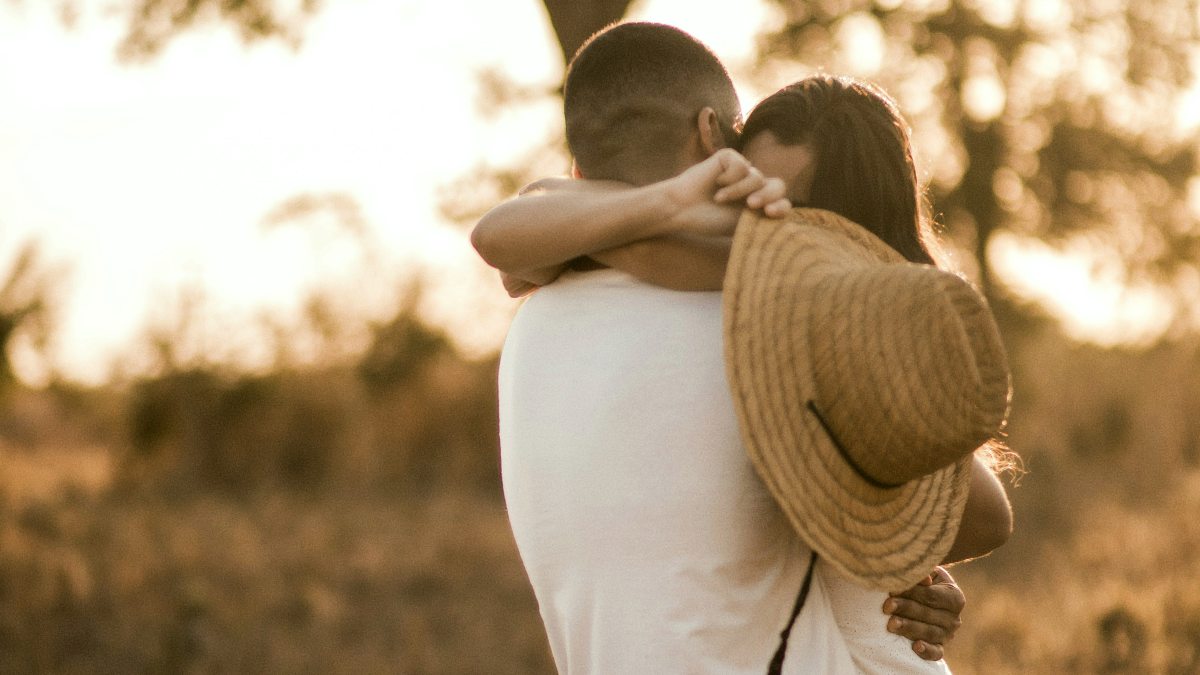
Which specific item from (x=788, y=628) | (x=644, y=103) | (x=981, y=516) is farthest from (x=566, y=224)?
(x=981, y=516)

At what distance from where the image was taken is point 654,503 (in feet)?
6.41

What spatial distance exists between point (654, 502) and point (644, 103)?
601 mm

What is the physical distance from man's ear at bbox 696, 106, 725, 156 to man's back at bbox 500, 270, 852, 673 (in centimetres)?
25

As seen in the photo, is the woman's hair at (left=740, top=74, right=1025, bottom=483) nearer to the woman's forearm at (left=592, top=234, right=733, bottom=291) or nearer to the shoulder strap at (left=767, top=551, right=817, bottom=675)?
the woman's forearm at (left=592, top=234, right=733, bottom=291)

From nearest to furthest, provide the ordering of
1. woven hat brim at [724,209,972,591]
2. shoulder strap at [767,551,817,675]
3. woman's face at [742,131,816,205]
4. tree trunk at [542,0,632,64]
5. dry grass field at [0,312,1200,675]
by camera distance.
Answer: woven hat brim at [724,209,972,591] < shoulder strap at [767,551,817,675] < woman's face at [742,131,816,205] < tree trunk at [542,0,632,64] < dry grass field at [0,312,1200,675]

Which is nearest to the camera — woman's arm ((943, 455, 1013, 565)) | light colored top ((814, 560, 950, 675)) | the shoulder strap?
the shoulder strap

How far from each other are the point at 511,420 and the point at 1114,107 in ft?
33.6

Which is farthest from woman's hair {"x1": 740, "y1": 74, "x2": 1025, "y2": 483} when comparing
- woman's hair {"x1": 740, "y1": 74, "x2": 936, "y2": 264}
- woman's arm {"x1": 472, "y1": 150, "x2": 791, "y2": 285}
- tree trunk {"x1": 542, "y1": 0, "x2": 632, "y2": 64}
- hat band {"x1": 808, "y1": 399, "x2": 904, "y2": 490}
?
tree trunk {"x1": 542, "y1": 0, "x2": 632, "y2": 64}

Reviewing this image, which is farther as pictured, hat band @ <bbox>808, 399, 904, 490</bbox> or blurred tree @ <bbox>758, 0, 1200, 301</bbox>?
blurred tree @ <bbox>758, 0, 1200, 301</bbox>

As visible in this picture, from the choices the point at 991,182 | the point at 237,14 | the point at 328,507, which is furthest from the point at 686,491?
the point at 328,507

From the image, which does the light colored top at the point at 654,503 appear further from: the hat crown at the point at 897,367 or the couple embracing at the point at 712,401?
the hat crown at the point at 897,367

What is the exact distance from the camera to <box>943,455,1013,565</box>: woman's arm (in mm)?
2225

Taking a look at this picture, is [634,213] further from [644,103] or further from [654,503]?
[654,503]

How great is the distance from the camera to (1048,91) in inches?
449
